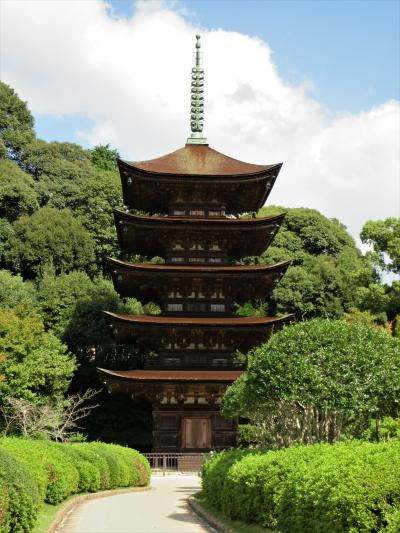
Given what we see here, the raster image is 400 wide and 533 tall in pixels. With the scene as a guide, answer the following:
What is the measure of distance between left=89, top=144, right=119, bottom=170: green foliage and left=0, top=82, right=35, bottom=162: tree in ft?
26.2

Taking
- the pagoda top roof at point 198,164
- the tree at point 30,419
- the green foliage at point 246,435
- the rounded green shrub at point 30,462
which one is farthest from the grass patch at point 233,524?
the pagoda top roof at point 198,164

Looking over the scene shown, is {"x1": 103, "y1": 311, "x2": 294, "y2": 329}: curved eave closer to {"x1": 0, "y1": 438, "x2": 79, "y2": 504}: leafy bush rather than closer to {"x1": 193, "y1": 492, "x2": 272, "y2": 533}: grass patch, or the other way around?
{"x1": 0, "y1": 438, "x2": 79, "y2": 504}: leafy bush

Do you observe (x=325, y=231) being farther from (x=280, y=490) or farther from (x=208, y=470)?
(x=280, y=490)

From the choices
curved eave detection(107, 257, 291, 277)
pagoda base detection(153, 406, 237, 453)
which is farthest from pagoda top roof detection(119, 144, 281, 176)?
pagoda base detection(153, 406, 237, 453)

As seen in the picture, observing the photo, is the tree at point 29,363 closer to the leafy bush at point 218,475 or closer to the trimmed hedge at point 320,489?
the leafy bush at point 218,475

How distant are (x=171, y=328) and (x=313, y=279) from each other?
2794 centimetres

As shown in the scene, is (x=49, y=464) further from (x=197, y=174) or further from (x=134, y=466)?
(x=197, y=174)

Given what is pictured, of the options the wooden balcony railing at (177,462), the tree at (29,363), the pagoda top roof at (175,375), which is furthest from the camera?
the tree at (29,363)

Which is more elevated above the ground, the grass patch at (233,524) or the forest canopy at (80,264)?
the forest canopy at (80,264)

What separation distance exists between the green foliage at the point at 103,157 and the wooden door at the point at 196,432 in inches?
1899

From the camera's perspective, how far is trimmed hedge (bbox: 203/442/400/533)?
1038 cm

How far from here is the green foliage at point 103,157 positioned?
82188 mm

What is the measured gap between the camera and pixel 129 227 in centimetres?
4028

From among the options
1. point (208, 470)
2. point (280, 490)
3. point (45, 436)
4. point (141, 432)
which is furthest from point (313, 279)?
point (280, 490)
